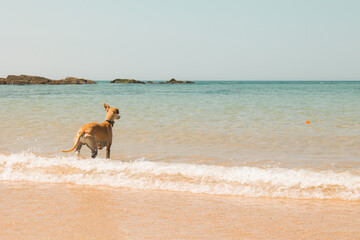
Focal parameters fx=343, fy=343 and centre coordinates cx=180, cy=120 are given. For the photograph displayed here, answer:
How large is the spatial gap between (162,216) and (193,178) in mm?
2088

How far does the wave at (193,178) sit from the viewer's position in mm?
6078

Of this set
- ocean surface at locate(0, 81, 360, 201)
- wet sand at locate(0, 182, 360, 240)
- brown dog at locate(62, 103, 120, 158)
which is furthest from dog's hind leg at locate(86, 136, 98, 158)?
wet sand at locate(0, 182, 360, 240)

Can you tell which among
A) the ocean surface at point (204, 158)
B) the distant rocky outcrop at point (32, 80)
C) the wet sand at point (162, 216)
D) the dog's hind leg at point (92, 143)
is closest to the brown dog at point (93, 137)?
the dog's hind leg at point (92, 143)

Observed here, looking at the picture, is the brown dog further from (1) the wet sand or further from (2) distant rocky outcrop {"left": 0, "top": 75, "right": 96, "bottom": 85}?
(2) distant rocky outcrop {"left": 0, "top": 75, "right": 96, "bottom": 85}

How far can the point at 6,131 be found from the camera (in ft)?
42.0

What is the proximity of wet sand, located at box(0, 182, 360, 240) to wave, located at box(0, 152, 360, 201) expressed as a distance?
1.12ft

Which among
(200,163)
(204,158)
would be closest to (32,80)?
(204,158)

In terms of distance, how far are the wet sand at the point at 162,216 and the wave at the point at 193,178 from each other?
1.12ft

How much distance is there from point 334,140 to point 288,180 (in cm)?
545

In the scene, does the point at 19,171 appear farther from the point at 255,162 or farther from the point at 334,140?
the point at 334,140

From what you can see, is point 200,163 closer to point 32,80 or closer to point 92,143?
point 92,143

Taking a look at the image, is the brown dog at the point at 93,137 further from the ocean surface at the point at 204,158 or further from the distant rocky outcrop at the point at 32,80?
the distant rocky outcrop at the point at 32,80

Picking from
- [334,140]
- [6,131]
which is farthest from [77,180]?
[334,140]

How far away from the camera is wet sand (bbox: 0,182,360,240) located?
4.18 m
